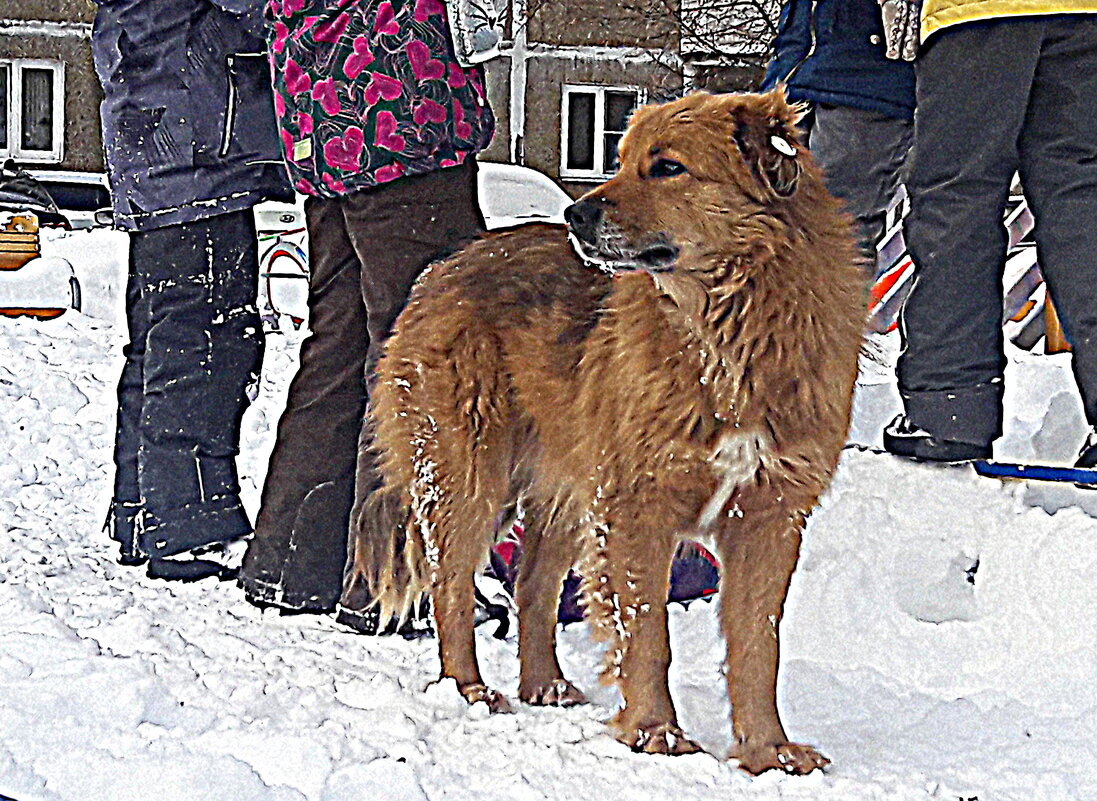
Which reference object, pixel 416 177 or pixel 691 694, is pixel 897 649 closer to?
pixel 691 694

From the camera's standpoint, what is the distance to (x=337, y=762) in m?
2.37

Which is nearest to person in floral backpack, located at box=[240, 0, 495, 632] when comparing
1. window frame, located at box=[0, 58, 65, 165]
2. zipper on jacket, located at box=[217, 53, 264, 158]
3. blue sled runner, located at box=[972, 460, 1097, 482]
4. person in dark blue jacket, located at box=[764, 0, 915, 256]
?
zipper on jacket, located at box=[217, 53, 264, 158]

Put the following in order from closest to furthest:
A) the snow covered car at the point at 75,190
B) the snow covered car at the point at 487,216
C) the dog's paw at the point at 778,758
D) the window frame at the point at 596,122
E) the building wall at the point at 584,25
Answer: the dog's paw at the point at 778,758 < the snow covered car at the point at 487,216 < the snow covered car at the point at 75,190 < the building wall at the point at 584,25 < the window frame at the point at 596,122

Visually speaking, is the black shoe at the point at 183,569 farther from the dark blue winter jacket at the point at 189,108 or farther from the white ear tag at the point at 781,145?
the white ear tag at the point at 781,145

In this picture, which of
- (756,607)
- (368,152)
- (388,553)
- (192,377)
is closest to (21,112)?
(192,377)

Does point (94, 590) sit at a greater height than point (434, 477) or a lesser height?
lesser

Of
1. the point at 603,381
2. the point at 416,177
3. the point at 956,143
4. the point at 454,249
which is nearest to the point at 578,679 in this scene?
the point at 603,381

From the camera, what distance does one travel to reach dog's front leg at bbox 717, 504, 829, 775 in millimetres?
2588

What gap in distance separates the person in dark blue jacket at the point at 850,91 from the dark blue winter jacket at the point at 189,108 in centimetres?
171

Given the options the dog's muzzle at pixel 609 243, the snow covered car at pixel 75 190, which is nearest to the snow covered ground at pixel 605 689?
the dog's muzzle at pixel 609 243

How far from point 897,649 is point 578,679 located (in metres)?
0.79

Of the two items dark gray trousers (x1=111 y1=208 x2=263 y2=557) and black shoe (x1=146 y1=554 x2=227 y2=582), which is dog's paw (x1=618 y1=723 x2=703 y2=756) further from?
dark gray trousers (x1=111 y1=208 x2=263 y2=557)

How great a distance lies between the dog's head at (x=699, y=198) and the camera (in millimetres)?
2580

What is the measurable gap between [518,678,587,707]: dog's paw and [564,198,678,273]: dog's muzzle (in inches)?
40.4
